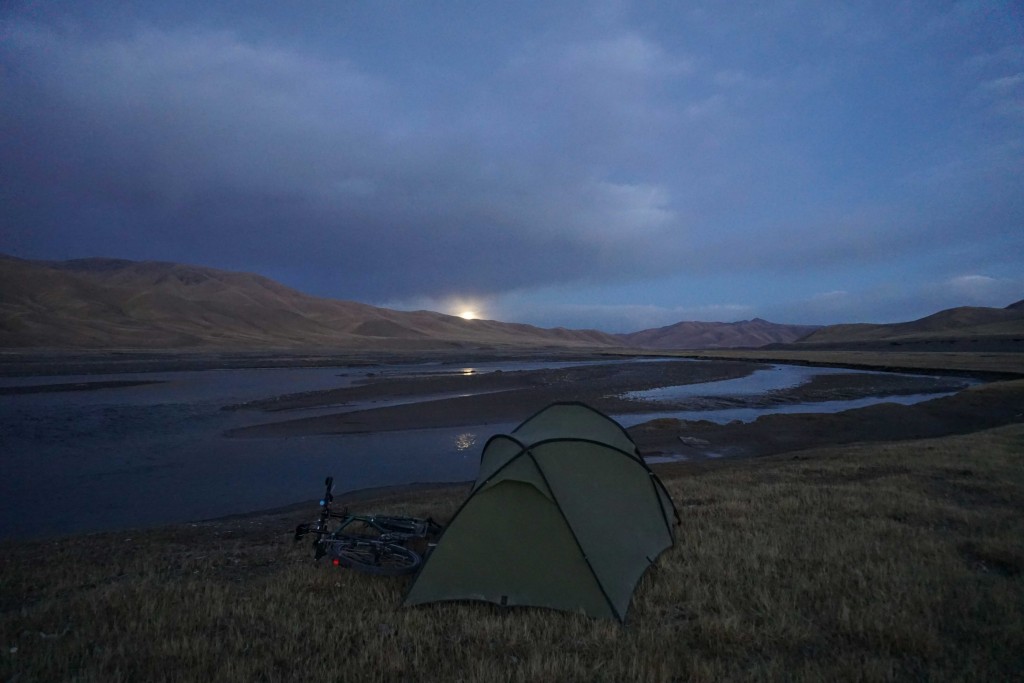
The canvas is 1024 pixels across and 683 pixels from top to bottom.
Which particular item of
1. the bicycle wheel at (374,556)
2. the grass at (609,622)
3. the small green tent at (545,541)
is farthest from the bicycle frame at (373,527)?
the small green tent at (545,541)

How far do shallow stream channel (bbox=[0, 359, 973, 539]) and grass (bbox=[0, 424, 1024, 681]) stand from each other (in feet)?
16.7

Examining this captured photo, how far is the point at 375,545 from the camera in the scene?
23.6 feet

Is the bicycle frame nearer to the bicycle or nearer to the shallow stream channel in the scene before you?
the bicycle

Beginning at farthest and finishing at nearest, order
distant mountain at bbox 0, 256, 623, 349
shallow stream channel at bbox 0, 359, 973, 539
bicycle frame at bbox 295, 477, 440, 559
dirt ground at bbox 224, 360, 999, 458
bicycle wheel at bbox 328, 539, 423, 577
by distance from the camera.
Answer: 1. distant mountain at bbox 0, 256, 623, 349
2. dirt ground at bbox 224, 360, 999, 458
3. shallow stream channel at bbox 0, 359, 973, 539
4. bicycle frame at bbox 295, 477, 440, 559
5. bicycle wheel at bbox 328, 539, 423, 577

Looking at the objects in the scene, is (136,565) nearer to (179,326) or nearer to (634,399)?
(634,399)

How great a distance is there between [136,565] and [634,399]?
28.8 metres

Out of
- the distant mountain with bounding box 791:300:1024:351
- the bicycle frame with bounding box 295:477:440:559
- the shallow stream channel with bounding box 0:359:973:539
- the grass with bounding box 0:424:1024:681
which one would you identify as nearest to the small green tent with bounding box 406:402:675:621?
the grass with bounding box 0:424:1024:681

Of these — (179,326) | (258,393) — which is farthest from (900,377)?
(179,326)

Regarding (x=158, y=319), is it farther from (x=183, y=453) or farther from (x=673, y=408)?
(x=673, y=408)

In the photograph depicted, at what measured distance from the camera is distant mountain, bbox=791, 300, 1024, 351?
281 ft

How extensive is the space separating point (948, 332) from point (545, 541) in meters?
132

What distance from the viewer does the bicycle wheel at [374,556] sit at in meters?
6.82

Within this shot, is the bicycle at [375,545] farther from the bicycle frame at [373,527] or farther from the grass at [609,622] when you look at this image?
the grass at [609,622]

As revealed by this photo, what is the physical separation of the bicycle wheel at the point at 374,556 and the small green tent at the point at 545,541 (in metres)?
0.80
